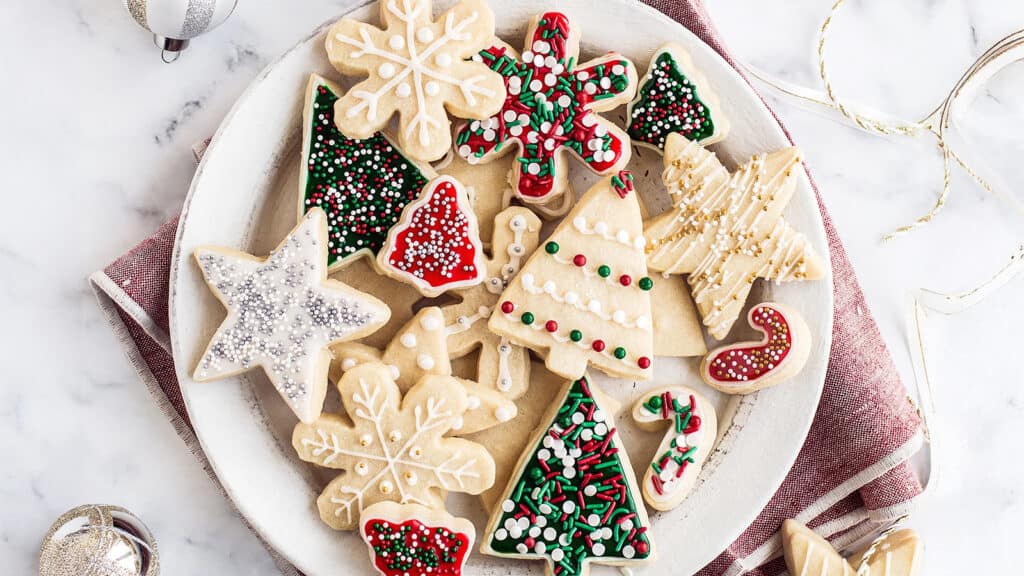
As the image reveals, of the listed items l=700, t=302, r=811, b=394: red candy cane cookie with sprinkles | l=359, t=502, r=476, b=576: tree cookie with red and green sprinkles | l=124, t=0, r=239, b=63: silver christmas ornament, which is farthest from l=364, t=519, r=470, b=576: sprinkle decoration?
l=124, t=0, r=239, b=63: silver christmas ornament

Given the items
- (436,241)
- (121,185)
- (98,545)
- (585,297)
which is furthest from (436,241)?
(98,545)

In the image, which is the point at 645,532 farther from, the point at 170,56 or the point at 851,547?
the point at 170,56

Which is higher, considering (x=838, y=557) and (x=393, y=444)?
(x=393, y=444)

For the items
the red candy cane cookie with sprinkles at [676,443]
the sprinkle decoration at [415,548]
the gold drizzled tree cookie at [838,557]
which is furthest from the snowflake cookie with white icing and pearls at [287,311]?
the gold drizzled tree cookie at [838,557]

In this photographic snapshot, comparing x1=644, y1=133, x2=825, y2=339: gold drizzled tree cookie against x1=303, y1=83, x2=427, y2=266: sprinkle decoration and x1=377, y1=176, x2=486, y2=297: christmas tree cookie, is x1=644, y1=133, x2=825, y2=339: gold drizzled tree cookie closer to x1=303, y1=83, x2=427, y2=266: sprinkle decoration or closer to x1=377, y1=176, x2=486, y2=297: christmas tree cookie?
x1=377, y1=176, x2=486, y2=297: christmas tree cookie

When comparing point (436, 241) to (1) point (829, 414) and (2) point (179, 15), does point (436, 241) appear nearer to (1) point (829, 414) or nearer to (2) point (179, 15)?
(2) point (179, 15)
